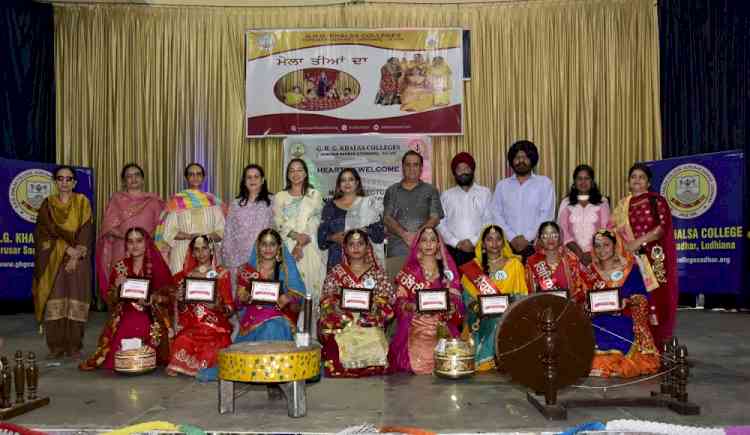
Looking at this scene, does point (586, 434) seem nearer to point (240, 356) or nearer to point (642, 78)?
point (240, 356)

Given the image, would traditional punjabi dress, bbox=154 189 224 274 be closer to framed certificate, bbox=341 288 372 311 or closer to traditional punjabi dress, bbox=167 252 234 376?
traditional punjabi dress, bbox=167 252 234 376

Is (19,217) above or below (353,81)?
below

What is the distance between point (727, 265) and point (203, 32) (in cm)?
617

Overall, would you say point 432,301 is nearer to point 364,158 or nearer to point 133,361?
point 133,361

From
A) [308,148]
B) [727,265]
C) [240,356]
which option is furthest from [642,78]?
[240,356]

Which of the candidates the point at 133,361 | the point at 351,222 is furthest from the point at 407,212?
the point at 133,361

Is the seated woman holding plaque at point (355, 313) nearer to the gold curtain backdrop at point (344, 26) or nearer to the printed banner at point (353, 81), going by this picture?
the printed banner at point (353, 81)

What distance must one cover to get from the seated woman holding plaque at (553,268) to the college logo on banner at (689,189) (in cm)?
314

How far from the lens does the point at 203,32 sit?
799cm

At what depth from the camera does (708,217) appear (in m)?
7.19

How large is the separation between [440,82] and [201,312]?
4.21 metres

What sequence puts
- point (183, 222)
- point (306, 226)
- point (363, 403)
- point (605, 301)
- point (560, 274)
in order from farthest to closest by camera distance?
1. point (183, 222)
2. point (306, 226)
3. point (560, 274)
4. point (605, 301)
5. point (363, 403)

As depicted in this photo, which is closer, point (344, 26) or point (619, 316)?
point (619, 316)

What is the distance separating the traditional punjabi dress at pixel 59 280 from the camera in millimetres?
5082
